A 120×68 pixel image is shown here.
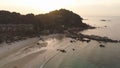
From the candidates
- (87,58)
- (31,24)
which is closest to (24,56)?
(87,58)

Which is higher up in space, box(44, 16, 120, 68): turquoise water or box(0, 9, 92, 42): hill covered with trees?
box(0, 9, 92, 42): hill covered with trees

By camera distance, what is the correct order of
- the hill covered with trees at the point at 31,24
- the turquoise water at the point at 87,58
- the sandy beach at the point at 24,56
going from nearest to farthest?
the sandy beach at the point at 24,56, the turquoise water at the point at 87,58, the hill covered with trees at the point at 31,24

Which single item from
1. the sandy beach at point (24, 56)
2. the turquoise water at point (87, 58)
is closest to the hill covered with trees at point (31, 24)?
the sandy beach at point (24, 56)

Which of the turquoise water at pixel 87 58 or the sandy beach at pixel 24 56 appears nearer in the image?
the sandy beach at pixel 24 56

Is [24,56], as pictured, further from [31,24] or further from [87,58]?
[31,24]

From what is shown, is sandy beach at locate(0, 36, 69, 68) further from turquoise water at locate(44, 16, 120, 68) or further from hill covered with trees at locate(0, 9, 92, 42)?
hill covered with trees at locate(0, 9, 92, 42)

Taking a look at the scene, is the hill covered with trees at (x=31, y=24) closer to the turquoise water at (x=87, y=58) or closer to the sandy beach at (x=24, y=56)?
the sandy beach at (x=24, y=56)

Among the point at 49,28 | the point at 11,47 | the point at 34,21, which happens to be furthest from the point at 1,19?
the point at 11,47

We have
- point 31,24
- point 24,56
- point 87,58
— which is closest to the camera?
point 24,56

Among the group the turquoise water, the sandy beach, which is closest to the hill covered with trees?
the sandy beach
